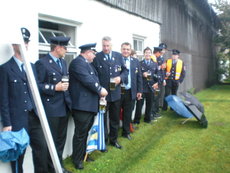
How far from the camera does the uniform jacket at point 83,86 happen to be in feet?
12.9

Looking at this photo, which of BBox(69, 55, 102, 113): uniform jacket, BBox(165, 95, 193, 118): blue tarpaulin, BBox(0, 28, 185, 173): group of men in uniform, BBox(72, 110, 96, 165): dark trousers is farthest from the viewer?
Result: BBox(165, 95, 193, 118): blue tarpaulin

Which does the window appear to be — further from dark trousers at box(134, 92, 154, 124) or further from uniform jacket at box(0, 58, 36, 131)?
dark trousers at box(134, 92, 154, 124)

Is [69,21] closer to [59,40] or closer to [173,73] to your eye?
[59,40]

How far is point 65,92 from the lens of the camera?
146 inches

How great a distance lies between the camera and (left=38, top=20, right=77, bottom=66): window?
4223 millimetres

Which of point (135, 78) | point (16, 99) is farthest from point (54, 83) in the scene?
point (135, 78)

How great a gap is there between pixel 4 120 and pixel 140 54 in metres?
5.79

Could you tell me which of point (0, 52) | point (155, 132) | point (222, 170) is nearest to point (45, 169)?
point (0, 52)

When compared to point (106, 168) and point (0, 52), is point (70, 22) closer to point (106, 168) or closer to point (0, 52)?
point (0, 52)

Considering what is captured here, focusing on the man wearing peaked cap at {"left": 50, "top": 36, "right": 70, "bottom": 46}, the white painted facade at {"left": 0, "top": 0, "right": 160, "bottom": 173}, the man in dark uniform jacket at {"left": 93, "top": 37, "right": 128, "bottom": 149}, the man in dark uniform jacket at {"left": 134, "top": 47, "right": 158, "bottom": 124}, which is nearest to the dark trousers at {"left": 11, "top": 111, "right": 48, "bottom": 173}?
the white painted facade at {"left": 0, "top": 0, "right": 160, "bottom": 173}

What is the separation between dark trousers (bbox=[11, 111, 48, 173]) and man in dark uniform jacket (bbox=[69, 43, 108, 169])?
0.74 meters

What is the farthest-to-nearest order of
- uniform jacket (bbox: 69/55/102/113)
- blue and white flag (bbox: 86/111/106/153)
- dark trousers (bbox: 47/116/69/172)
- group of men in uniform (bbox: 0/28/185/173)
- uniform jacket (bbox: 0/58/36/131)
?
blue and white flag (bbox: 86/111/106/153), uniform jacket (bbox: 69/55/102/113), dark trousers (bbox: 47/116/69/172), group of men in uniform (bbox: 0/28/185/173), uniform jacket (bbox: 0/58/36/131)

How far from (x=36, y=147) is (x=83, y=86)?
1209 millimetres

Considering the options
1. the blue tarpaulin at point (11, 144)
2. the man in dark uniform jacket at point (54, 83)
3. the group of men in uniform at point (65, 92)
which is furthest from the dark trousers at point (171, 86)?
the blue tarpaulin at point (11, 144)
